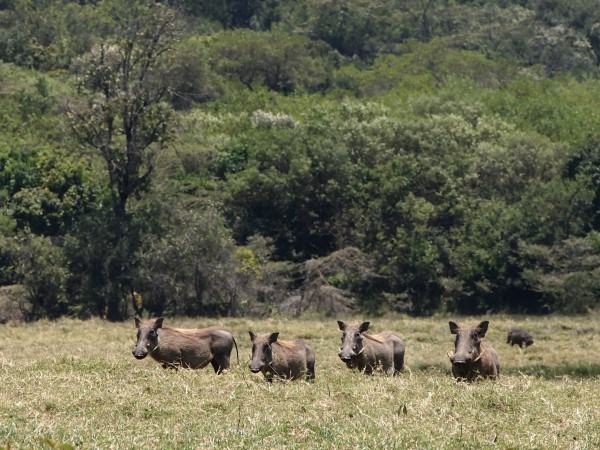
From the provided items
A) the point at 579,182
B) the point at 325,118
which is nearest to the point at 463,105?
the point at 325,118

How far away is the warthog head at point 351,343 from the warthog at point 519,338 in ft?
50.6

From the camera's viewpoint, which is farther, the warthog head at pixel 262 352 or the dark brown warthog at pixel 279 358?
the dark brown warthog at pixel 279 358

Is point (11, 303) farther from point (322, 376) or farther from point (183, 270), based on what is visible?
point (322, 376)

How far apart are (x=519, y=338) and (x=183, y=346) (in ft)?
52.5

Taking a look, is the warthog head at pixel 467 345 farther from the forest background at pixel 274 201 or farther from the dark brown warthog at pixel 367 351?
the forest background at pixel 274 201

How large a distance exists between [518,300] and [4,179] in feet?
66.6

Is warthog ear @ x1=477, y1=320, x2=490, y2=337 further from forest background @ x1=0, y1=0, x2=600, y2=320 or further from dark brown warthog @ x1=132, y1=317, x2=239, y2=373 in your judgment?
forest background @ x1=0, y1=0, x2=600, y2=320

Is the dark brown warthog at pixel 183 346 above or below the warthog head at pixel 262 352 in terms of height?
below

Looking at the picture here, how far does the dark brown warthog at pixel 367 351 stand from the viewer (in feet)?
55.7

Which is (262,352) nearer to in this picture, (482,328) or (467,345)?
(467,345)

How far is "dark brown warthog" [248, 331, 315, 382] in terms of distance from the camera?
1642cm

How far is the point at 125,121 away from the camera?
142 feet

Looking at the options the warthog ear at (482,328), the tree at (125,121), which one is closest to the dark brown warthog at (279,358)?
the warthog ear at (482,328)

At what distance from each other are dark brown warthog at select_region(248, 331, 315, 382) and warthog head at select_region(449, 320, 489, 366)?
2.19 meters
